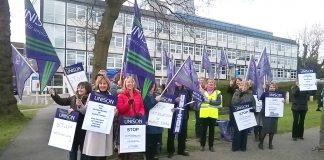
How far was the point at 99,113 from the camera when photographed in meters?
6.65

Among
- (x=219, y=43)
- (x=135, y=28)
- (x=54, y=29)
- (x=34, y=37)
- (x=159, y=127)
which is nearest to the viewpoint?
(x=34, y=37)

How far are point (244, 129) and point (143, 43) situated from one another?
4074 millimetres

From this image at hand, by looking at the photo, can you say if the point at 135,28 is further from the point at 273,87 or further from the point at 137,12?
the point at 273,87

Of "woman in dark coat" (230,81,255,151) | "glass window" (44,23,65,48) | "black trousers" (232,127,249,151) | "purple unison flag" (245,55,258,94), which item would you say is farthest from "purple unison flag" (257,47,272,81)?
"glass window" (44,23,65,48)

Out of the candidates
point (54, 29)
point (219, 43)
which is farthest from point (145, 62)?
point (219, 43)

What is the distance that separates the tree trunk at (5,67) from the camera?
17.2 metres

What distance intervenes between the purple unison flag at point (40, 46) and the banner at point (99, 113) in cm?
122

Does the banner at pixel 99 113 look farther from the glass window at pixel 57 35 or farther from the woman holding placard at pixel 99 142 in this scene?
the glass window at pixel 57 35

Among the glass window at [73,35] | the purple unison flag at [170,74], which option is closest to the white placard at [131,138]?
the purple unison flag at [170,74]

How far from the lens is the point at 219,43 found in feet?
263

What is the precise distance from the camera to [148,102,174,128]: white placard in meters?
8.51

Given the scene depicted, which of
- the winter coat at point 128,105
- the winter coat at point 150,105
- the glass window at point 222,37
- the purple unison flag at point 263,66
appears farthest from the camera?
the glass window at point 222,37

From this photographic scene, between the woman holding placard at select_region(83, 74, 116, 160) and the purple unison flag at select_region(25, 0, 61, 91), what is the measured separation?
1.06 m

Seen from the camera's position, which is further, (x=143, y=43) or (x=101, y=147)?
(x=143, y=43)
